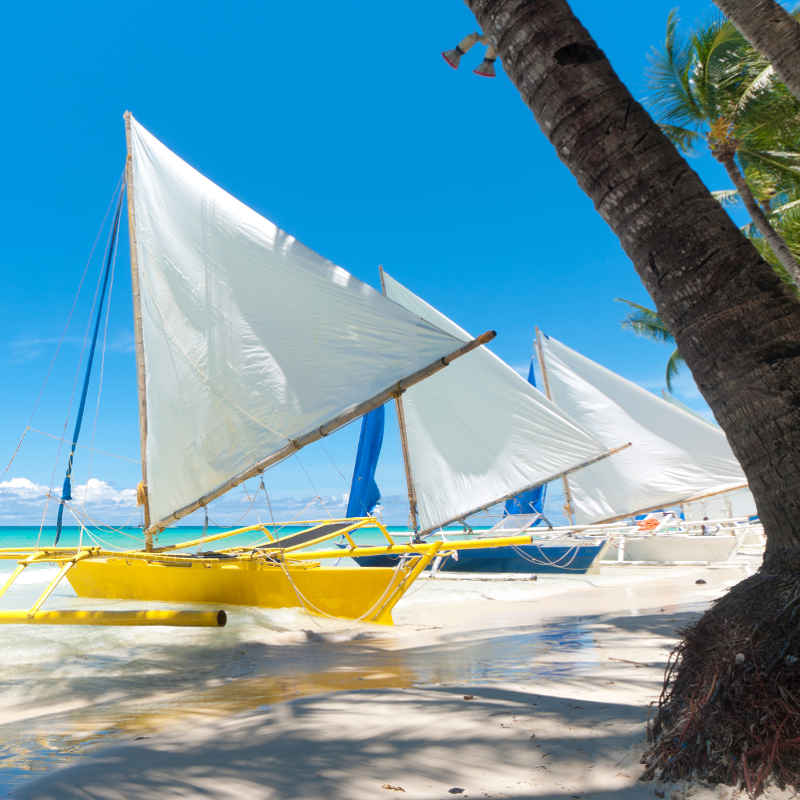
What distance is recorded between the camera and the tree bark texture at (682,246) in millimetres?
2117

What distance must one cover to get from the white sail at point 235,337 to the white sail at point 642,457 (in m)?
10.9

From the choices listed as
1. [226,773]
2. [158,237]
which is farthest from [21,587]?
[226,773]

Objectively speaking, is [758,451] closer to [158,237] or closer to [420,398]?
[158,237]

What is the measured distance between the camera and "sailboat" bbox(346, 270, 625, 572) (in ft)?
47.6

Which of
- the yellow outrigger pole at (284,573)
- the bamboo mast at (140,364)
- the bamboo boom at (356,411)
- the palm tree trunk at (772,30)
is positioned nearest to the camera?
the palm tree trunk at (772,30)

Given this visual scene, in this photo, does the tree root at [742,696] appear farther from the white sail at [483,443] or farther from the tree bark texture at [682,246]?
the white sail at [483,443]

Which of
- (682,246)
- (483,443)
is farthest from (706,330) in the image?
(483,443)

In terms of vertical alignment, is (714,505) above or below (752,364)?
below

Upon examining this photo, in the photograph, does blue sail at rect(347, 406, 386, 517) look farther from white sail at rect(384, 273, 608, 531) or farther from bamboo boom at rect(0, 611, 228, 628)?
bamboo boom at rect(0, 611, 228, 628)

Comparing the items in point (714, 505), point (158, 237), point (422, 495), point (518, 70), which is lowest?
point (714, 505)

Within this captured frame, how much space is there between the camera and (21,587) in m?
19.7

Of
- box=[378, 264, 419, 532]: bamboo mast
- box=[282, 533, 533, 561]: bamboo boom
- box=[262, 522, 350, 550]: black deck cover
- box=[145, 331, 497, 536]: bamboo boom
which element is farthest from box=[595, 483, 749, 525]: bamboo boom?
box=[145, 331, 497, 536]: bamboo boom

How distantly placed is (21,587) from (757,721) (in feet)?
74.2

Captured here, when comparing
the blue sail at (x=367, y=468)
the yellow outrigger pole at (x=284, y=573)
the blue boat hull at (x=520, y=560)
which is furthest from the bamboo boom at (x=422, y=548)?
the blue sail at (x=367, y=468)
